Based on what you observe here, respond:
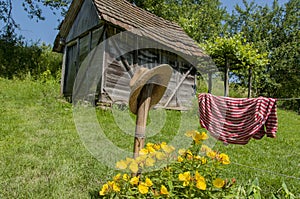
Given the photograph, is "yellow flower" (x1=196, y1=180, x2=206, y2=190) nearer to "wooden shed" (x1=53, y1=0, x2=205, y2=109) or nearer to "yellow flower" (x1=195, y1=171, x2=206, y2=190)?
"yellow flower" (x1=195, y1=171, x2=206, y2=190)

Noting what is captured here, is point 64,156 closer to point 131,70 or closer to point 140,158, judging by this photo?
point 140,158

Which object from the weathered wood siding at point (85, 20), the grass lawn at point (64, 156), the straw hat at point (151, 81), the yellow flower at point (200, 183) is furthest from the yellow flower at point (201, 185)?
the weathered wood siding at point (85, 20)

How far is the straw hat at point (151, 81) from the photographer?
1.53 metres

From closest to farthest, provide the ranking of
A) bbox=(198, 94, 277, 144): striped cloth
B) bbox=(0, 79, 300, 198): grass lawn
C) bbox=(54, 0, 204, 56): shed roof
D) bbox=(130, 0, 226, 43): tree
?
bbox=(0, 79, 300, 198): grass lawn
bbox=(198, 94, 277, 144): striped cloth
bbox=(54, 0, 204, 56): shed roof
bbox=(130, 0, 226, 43): tree

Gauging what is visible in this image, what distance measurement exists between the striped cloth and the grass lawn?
442 millimetres

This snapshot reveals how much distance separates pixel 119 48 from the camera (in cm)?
697

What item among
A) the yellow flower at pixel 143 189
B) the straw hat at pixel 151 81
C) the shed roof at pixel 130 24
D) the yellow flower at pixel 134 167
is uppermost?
the shed roof at pixel 130 24

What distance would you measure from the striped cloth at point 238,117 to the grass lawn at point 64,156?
1.45 ft

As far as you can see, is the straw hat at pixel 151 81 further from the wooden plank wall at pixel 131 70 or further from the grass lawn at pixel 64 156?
the wooden plank wall at pixel 131 70

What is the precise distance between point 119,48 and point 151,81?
18.3 ft

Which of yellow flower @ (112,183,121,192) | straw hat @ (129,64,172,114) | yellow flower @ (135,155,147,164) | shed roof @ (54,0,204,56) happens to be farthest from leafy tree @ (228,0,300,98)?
yellow flower @ (112,183,121,192)

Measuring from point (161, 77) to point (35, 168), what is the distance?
180 cm

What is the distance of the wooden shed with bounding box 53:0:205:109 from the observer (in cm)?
656

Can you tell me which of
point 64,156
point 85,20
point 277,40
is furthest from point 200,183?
point 277,40
